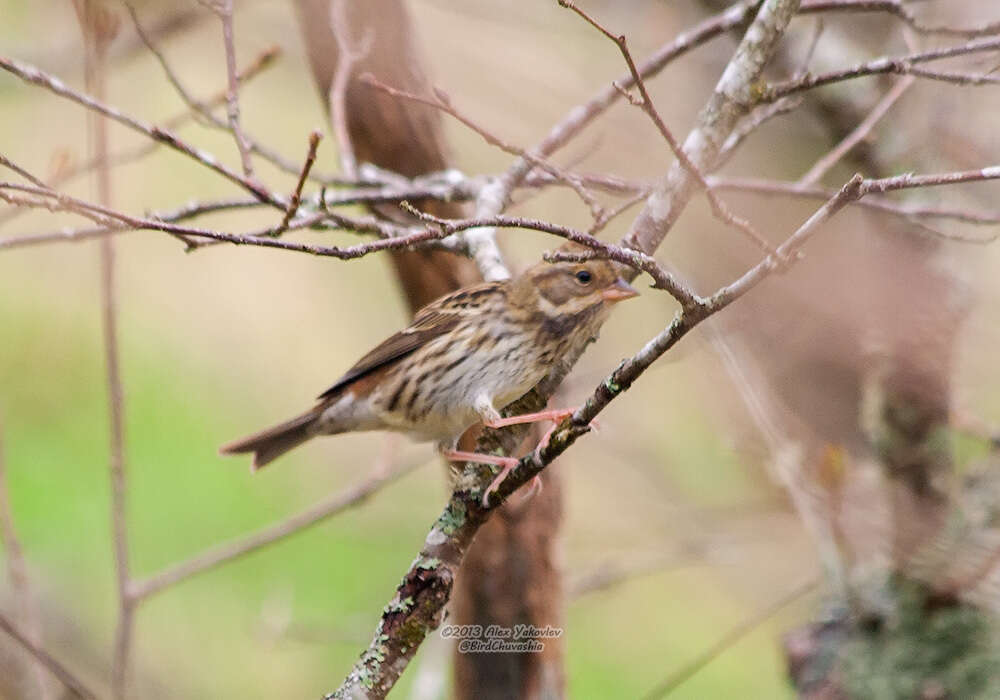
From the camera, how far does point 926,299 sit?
16.5ft

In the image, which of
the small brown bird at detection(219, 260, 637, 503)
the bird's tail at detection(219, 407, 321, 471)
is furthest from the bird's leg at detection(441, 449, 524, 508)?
the bird's tail at detection(219, 407, 321, 471)

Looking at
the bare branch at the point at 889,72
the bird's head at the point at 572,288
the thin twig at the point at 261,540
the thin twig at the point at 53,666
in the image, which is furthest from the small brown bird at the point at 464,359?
the thin twig at the point at 53,666

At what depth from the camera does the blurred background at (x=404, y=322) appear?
554 cm

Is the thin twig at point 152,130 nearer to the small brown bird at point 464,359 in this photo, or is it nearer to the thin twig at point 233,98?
the thin twig at point 233,98

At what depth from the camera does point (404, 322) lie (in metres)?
8.62

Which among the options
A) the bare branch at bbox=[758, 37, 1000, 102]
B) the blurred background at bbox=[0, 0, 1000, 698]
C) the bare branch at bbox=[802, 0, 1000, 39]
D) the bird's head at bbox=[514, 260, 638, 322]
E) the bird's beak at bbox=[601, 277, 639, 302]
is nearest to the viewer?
the bare branch at bbox=[758, 37, 1000, 102]

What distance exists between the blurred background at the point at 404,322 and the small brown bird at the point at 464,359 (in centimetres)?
49

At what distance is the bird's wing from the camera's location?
5074 mm

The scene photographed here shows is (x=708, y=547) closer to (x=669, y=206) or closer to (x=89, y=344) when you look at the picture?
(x=669, y=206)

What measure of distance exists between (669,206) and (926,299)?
1717 millimetres

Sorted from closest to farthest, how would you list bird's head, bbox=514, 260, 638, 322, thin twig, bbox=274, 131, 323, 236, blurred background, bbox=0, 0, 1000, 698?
thin twig, bbox=274, 131, 323, 236 < bird's head, bbox=514, 260, 638, 322 < blurred background, bbox=0, 0, 1000, 698

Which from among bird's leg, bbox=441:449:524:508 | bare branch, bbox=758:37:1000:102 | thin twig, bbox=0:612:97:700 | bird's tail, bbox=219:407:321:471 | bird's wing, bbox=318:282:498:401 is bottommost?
thin twig, bbox=0:612:97:700

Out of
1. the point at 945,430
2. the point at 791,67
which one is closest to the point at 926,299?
the point at 945,430

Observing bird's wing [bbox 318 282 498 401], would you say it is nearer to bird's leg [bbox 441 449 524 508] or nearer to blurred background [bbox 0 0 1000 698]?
blurred background [bbox 0 0 1000 698]
